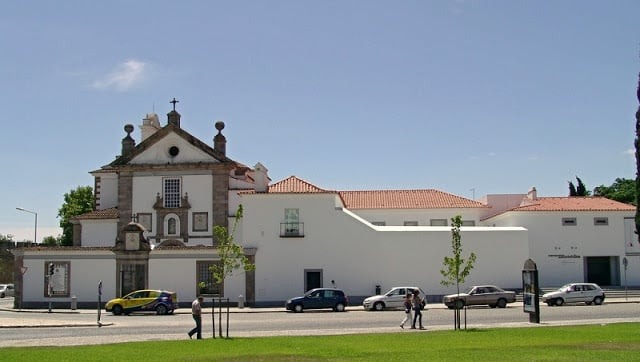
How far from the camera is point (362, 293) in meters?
47.8

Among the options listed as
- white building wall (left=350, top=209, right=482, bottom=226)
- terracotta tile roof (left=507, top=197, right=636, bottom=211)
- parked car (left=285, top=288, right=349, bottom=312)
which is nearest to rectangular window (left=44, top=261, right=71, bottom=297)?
parked car (left=285, top=288, right=349, bottom=312)

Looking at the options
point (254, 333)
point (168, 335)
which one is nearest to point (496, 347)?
point (254, 333)

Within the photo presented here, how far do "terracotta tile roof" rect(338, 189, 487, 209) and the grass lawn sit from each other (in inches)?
1286

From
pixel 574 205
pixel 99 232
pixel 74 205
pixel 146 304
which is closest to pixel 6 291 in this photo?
pixel 74 205

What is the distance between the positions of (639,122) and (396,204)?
30003mm

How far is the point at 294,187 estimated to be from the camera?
49.1 meters

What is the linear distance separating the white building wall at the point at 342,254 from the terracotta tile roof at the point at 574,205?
6.99 metres

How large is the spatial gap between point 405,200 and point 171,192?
1840cm

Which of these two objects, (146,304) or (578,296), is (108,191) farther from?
(578,296)

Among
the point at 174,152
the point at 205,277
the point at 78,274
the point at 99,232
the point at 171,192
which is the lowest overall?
the point at 205,277

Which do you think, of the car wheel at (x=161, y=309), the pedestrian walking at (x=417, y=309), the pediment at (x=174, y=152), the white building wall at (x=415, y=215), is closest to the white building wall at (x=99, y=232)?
the pediment at (x=174, y=152)

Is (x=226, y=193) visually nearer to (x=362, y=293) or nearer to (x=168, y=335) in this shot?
(x=362, y=293)

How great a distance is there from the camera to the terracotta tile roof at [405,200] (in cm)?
5825

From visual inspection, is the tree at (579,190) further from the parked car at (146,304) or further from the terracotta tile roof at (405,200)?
the parked car at (146,304)
